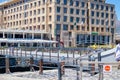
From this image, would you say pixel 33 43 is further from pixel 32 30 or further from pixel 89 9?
pixel 89 9

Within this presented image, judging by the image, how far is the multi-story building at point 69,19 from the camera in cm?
9050

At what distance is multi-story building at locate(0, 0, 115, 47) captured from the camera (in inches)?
3563

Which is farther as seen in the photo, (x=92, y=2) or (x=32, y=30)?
(x=92, y=2)

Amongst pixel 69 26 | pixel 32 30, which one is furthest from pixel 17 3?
pixel 69 26

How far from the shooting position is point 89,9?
98812mm

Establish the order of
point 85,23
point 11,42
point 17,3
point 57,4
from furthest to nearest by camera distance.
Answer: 1. point 17,3
2. point 85,23
3. point 57,4
4. point 11,42

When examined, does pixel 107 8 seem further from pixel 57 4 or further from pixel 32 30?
pixel 32 30

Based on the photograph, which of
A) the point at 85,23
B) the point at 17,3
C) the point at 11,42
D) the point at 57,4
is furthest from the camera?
the point at 17,3

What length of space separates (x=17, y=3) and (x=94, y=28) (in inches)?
Answer: 1181

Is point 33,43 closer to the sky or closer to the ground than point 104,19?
closer to the ground

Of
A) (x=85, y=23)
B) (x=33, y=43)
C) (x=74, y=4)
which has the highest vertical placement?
(x=74, y=4)

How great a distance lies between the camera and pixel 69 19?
306 feet

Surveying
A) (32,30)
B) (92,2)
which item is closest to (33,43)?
(32,30)

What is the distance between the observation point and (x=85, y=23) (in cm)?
9744
